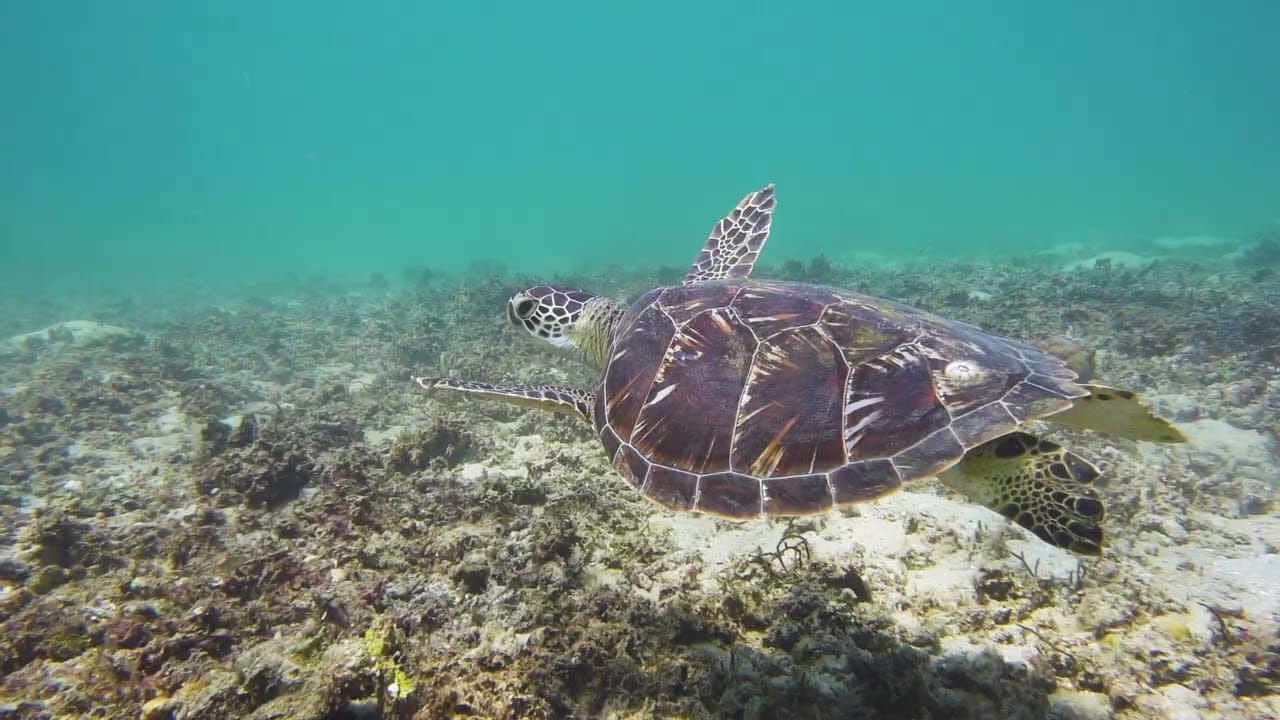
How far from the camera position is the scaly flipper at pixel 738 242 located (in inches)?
212

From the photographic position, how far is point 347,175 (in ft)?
393

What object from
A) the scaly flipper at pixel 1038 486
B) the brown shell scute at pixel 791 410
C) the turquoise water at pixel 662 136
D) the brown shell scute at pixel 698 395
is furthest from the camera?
the turquoise water at pixel 662 136

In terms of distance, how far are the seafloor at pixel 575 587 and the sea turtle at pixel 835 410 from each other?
1.89 ft

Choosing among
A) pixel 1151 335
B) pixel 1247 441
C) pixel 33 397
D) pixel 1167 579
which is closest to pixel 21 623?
pixel 1167 579

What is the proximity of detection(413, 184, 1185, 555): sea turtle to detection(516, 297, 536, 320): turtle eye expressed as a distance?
1.25 m

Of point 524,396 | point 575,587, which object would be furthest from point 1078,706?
point 524,396

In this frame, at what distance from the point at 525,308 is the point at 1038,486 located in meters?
3.77

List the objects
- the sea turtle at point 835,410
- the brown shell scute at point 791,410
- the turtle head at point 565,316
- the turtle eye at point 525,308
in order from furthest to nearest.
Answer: the turtle eye at point 525,308 < the turtle head at point 565,316 < the brown shell scute at point 791,410 < the sea turtle at point 835,410

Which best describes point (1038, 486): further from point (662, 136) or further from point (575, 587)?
point (662, 136)

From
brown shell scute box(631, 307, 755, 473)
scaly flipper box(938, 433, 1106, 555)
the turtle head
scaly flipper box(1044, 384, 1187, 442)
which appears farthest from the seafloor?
the turtle head

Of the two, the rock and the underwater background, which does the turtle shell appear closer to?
the underwater background

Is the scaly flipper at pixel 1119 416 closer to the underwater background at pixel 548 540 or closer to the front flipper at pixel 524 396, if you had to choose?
the underwater background at pixel 548 540

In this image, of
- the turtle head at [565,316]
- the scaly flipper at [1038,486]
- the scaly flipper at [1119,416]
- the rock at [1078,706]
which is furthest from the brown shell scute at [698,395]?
the rock at [1078,706]

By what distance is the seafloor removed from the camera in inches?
78.2
